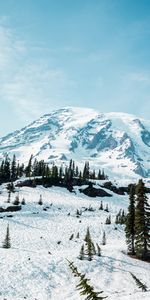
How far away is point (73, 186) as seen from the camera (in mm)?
126812

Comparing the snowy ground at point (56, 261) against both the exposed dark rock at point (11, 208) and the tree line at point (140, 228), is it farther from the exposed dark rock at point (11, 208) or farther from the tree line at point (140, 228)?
the tree line at point (140, 228)

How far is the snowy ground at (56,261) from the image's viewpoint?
32438mm

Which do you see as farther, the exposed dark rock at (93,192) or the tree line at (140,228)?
the exposed dark rock at (93,192)

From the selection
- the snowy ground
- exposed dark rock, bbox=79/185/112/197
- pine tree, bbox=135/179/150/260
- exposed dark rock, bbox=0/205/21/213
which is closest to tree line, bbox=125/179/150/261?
pine tree, bbox=135/179/150/260

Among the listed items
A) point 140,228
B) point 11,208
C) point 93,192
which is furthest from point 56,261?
point 93,192

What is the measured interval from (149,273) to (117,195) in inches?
3298

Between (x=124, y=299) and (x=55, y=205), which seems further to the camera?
(x=55, y=205)

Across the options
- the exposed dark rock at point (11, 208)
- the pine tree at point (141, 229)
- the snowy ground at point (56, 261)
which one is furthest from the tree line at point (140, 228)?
the exposed dark rock at point (11, 208)

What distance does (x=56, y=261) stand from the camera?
4059cm

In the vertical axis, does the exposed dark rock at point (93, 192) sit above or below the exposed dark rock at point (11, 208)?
above

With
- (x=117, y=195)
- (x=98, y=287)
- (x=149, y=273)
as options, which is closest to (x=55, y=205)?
(x=117, y=195)

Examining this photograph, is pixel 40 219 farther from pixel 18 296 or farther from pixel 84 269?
pixel 18 296

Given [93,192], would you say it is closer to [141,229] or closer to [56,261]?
[141,229]

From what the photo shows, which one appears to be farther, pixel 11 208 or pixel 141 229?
pixel 11 208
